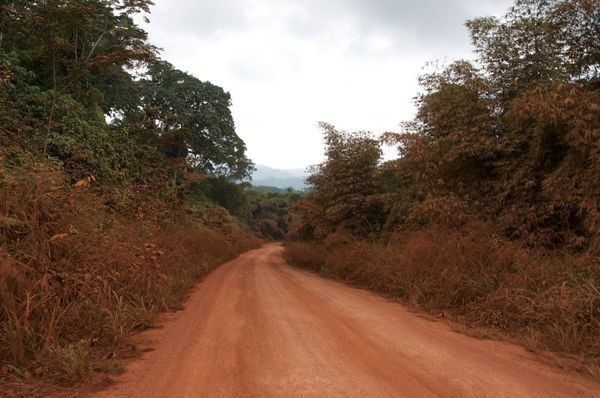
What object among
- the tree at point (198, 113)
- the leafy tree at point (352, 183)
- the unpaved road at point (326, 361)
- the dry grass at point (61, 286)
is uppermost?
the tree at point (198, 113)

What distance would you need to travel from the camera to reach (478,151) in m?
10.3

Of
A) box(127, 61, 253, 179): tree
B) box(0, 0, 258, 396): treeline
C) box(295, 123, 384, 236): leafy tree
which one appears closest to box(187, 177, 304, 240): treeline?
box(127, 61, 253, 179): tree

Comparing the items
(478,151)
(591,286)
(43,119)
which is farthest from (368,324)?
(43,119)

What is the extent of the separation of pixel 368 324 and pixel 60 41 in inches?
346

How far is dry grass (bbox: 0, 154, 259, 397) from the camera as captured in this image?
420 centimetres

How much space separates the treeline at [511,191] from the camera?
6.77 m

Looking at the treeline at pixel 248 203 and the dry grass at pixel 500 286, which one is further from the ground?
the treeline at pixel 248 203

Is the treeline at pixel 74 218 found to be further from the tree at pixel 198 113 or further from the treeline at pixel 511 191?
the tree at pixel 198 113

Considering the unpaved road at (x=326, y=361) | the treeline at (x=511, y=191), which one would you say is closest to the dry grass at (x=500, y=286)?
the treeline at (x=511, y=191)

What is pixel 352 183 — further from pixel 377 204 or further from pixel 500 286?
pixel 500 286

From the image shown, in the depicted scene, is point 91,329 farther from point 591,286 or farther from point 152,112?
point 152,112

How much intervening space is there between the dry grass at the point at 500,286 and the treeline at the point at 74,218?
5.52 metres

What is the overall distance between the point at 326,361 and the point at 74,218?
14.3 feet

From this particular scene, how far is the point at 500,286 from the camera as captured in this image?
289 inches
